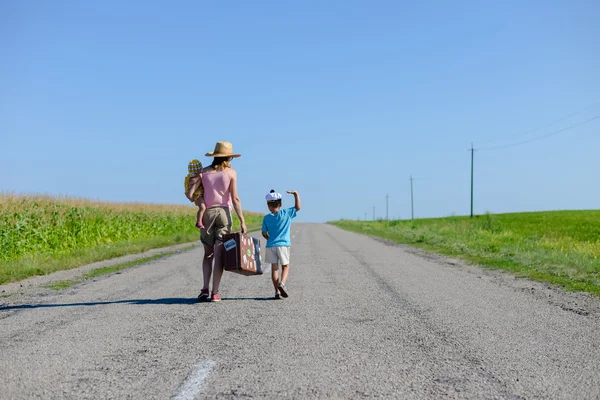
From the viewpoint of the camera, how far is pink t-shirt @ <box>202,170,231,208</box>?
28.6ft

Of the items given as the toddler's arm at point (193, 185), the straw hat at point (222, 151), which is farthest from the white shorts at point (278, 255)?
the straw hat at point (222, 151)

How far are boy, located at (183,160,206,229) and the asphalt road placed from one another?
1.42 meters

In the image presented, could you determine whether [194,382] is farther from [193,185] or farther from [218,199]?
[193,185]

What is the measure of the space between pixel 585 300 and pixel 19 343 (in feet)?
26.5

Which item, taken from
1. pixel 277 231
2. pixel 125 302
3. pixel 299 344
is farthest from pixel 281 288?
pixel 299 344

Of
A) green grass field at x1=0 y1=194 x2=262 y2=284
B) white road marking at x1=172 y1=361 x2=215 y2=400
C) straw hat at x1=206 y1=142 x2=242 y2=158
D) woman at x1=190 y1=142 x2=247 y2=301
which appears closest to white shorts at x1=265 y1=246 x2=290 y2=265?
woman at x1=190 y1=142 x2=247 y2=301

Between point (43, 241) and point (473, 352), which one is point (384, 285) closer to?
point (473, 352)

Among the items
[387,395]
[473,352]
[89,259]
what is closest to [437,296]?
[473,352]

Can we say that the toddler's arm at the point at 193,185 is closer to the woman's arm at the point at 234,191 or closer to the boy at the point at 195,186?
the boy at the point at 195,186

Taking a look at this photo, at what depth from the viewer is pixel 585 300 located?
9.48m

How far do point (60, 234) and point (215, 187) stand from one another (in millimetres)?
14743

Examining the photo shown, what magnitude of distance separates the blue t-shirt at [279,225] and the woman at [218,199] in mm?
441

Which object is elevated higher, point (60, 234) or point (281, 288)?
point (60, 234)

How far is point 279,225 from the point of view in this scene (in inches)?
353
